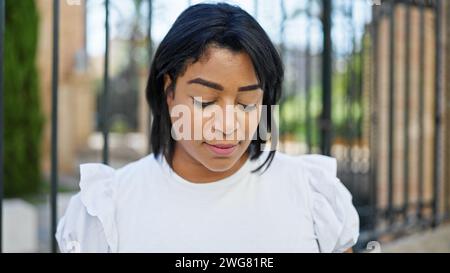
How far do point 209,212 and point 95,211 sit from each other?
221 millimetres

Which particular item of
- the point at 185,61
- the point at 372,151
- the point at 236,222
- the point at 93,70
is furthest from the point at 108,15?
the point at 93,70

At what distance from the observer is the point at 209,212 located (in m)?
1.20

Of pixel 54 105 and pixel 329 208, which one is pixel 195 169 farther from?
pixel 54 105

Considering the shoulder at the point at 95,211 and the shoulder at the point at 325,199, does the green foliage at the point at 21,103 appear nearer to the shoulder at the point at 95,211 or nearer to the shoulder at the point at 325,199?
the shoulder at the point at 95,211

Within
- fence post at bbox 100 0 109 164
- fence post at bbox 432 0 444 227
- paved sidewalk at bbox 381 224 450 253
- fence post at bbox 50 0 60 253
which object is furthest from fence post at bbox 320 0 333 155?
fence post at bbox 50 0 60 253

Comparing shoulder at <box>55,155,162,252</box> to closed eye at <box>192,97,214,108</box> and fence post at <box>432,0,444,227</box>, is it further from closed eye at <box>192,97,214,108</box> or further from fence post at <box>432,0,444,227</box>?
fence post at <box>432,0,444,227</box>

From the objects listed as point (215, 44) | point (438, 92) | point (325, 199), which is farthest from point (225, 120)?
point (438, 92)

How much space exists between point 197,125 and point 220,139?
0.17ft

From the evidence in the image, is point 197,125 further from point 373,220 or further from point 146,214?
point 373,220

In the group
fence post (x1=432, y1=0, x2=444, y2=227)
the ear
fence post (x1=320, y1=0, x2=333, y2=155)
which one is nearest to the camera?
the ear

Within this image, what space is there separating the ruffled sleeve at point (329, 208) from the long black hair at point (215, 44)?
108mm

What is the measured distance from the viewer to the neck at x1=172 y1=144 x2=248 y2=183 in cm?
126

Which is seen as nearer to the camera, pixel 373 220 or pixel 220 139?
pixel 220 139

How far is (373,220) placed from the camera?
3494 millimetres
